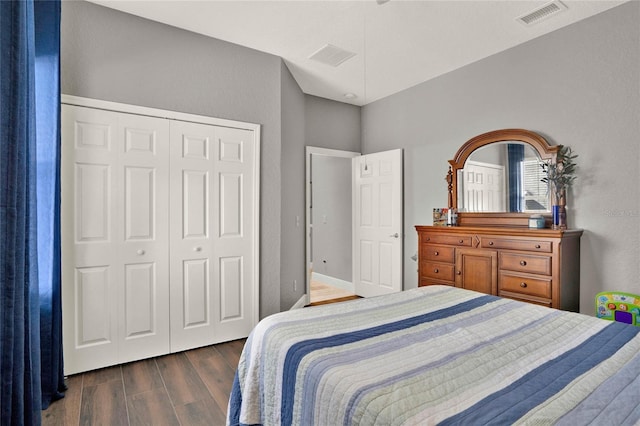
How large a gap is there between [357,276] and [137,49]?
3758mm

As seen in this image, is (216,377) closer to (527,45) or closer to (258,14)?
(258,14)

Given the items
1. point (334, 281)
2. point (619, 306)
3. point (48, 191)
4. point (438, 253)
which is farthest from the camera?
point (334, 281)

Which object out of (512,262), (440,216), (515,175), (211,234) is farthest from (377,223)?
(211,234)

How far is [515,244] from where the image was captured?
2930 mm

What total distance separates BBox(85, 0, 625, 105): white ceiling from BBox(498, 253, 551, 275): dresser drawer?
1.96m

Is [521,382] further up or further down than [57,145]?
further down

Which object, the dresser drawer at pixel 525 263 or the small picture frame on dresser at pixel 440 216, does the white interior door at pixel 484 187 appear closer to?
the small picture frame on dresser at pixel 440 216

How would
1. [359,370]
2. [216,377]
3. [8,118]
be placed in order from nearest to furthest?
[359,370], [8,118], [216,377]

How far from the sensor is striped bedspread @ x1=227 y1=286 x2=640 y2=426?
0.94 metres

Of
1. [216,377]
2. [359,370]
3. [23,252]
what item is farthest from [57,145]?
[359,370]

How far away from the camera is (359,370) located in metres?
1.13

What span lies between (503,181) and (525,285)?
43.3 inches

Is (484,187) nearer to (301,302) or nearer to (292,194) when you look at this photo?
(292,194)

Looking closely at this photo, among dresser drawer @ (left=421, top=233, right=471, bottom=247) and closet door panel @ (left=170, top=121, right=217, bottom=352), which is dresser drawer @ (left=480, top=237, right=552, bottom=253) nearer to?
dresser drawer @ (left=421, top=233, right=471, bottom=247)
